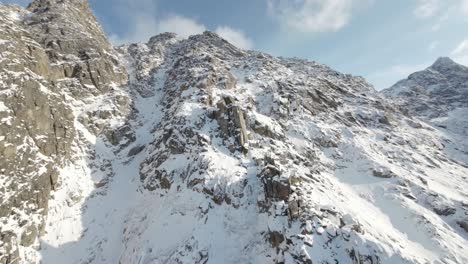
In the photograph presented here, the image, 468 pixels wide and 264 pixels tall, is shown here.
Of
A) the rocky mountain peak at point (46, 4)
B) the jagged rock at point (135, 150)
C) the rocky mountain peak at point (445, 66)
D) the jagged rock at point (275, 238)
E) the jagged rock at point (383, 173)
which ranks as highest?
the rocky mountain peak at point (46, 4)

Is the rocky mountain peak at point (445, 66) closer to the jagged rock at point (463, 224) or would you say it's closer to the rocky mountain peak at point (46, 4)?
the jagged rock at point (463, 224)

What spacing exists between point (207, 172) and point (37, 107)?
21460mm

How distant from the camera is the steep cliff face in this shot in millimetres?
30078

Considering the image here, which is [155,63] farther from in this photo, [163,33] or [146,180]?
[146,180]

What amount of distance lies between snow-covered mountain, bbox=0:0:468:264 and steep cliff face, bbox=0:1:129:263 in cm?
15

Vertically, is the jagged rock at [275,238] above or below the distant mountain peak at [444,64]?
below

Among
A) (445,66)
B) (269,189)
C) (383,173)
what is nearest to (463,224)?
(383,173)

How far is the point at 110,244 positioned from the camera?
31.1 meters

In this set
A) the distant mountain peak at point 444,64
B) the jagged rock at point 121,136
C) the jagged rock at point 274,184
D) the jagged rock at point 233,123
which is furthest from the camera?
the distant mountain peak at point 444,64

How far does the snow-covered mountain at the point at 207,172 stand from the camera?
26312 mm

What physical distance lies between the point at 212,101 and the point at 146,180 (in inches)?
589

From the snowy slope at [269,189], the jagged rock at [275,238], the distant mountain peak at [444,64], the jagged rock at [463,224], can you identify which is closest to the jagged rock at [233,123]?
the snowy slope at [269,189]

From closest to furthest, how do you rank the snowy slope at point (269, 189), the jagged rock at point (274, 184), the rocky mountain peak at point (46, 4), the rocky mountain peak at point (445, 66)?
1. the snowy slope at point (269, 189)
2. the jagged rock at point (274, 184)
3. the rocky mountain peak at point (46, 4)
4. the rocky mountain peak at point (445, 66)

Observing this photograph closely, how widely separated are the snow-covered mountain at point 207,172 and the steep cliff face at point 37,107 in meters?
0.15
